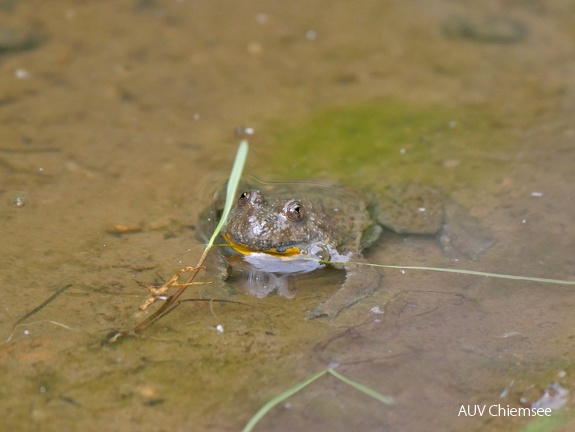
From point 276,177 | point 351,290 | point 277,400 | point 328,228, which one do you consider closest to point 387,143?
point 276,177

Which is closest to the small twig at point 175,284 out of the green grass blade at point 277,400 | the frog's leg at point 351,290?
the frog's leg at point 351,290

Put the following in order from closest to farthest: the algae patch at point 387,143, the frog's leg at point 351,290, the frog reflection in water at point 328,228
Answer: the frog's leg at point 351,290 < the frog reflection in water at point 328,228 < the algae patch at point 387,143

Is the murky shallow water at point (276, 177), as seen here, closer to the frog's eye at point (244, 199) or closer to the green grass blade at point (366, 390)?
the green grass blade at point (366, 390)

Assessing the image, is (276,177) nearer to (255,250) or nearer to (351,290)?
(255,250)

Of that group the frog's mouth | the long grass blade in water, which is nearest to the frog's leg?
the frog's mouth

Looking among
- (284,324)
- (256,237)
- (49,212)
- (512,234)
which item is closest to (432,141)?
(512,234)

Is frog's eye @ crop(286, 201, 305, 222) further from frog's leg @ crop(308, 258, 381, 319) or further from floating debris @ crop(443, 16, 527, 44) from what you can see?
floating debris @ crop(443, 16, 527, 44)
